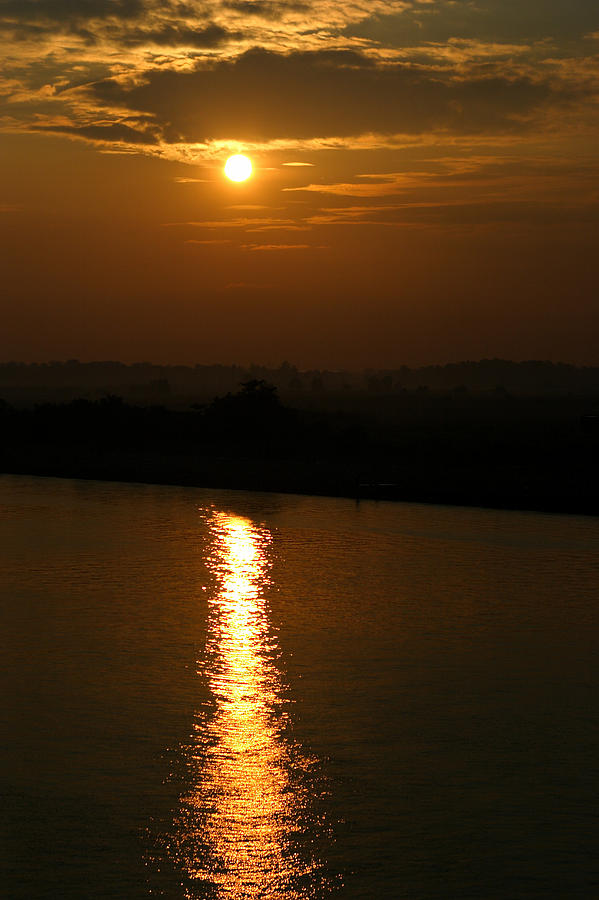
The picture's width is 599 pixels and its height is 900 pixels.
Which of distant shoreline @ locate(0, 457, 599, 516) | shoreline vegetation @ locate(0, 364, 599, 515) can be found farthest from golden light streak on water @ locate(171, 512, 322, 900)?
shoreline vegetation @ locate(0, 364, 599, 515)

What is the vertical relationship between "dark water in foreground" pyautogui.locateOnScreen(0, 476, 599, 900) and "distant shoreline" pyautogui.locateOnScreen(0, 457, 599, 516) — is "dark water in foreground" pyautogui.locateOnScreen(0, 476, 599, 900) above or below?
below

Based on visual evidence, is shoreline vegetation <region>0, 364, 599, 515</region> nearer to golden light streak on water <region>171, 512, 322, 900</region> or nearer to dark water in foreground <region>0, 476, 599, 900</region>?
dark water in foreground <region>0, 476, 599, 900</region>

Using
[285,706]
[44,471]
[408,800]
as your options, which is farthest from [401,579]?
[44,471]

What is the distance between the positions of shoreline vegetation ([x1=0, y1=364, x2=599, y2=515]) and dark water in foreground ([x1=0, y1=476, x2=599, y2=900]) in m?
12.6

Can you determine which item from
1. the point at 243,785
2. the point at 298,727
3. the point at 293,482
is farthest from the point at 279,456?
the point at 243,785

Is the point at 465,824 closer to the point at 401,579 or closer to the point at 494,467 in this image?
the point at 401,579

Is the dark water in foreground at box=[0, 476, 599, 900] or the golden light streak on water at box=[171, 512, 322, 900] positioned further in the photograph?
the dark water in foreground at box=[0, 476, 599, 900]

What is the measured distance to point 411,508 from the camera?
3162cm

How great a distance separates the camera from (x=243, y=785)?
8828mm

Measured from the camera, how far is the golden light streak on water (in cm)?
725

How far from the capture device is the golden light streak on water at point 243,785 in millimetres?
7254

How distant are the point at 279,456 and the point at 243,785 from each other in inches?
1393

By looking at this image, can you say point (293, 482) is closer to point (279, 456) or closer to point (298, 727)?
point (279, 456)

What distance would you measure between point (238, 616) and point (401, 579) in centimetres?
428
